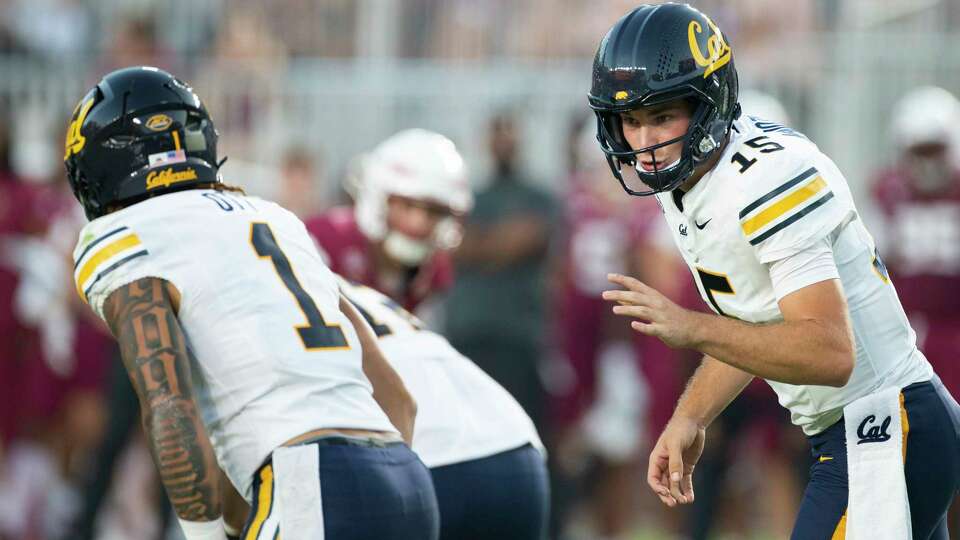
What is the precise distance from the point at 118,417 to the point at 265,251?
4.36 meters

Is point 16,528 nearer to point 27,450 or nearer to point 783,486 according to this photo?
point 27,450

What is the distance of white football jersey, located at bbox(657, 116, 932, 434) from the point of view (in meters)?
3.67

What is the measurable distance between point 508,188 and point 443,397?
413cm

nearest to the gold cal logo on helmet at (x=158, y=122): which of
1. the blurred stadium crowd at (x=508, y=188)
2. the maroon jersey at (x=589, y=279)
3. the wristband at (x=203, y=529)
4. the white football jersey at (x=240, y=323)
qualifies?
the white football jersey at (x=240, y=323)

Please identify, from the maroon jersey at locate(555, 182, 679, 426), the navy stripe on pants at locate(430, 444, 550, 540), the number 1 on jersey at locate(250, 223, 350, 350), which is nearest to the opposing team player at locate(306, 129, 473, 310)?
the navy stripe on pants at locate(430, 444, 550, 540)

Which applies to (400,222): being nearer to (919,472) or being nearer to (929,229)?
(919,472)

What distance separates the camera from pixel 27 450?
369 inches

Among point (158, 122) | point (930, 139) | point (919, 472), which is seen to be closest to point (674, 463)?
point (919, 472)

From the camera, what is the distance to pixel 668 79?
3797 mm

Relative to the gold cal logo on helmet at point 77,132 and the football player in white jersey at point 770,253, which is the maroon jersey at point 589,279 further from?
the gold cal logo on helmet at point 77,132

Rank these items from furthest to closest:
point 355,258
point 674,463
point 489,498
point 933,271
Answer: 1. point 933,271
2. point 355,258
3. point 489,498
4. point 674,463

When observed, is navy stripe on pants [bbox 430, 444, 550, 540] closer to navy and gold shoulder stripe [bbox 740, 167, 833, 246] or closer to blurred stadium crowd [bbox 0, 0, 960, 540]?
navy and gold shoulder stripe [bbox 740, 167, 833, 246]

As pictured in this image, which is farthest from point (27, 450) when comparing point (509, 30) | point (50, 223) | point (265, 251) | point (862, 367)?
point (862, 367)

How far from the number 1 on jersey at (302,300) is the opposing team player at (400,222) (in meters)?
2.22
